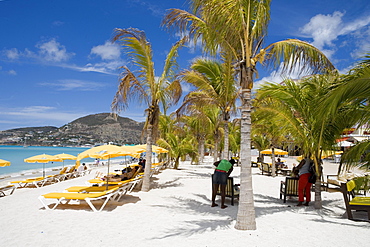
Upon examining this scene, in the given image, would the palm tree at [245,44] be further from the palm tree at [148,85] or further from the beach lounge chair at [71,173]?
the beach lounge chair at [71,173]

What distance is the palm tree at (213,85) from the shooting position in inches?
430

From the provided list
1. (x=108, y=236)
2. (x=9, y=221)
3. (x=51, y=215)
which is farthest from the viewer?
(x=51, y=215)

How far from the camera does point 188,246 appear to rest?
421cm

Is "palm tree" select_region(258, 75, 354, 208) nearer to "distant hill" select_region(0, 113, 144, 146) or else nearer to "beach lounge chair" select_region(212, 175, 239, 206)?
"beach lounge chair" select_region(212, 175, 239, 206)

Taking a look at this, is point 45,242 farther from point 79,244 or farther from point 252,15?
point 252,15

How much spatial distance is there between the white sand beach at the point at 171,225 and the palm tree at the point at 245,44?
663mm

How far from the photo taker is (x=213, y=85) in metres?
11.8

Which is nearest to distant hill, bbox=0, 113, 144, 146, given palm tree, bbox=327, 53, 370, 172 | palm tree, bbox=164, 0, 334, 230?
palm tree, bbox=164, 0, 334, 230

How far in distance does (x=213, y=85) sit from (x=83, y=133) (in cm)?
12851

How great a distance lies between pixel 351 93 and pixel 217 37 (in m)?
2.92

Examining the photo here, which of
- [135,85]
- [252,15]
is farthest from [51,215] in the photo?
[252,15]

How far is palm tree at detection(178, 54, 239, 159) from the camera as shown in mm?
10930

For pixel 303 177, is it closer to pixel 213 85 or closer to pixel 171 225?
pixel 171 225

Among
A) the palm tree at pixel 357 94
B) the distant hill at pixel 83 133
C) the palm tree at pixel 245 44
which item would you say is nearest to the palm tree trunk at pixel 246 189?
the palm tree at pixel 245 44
